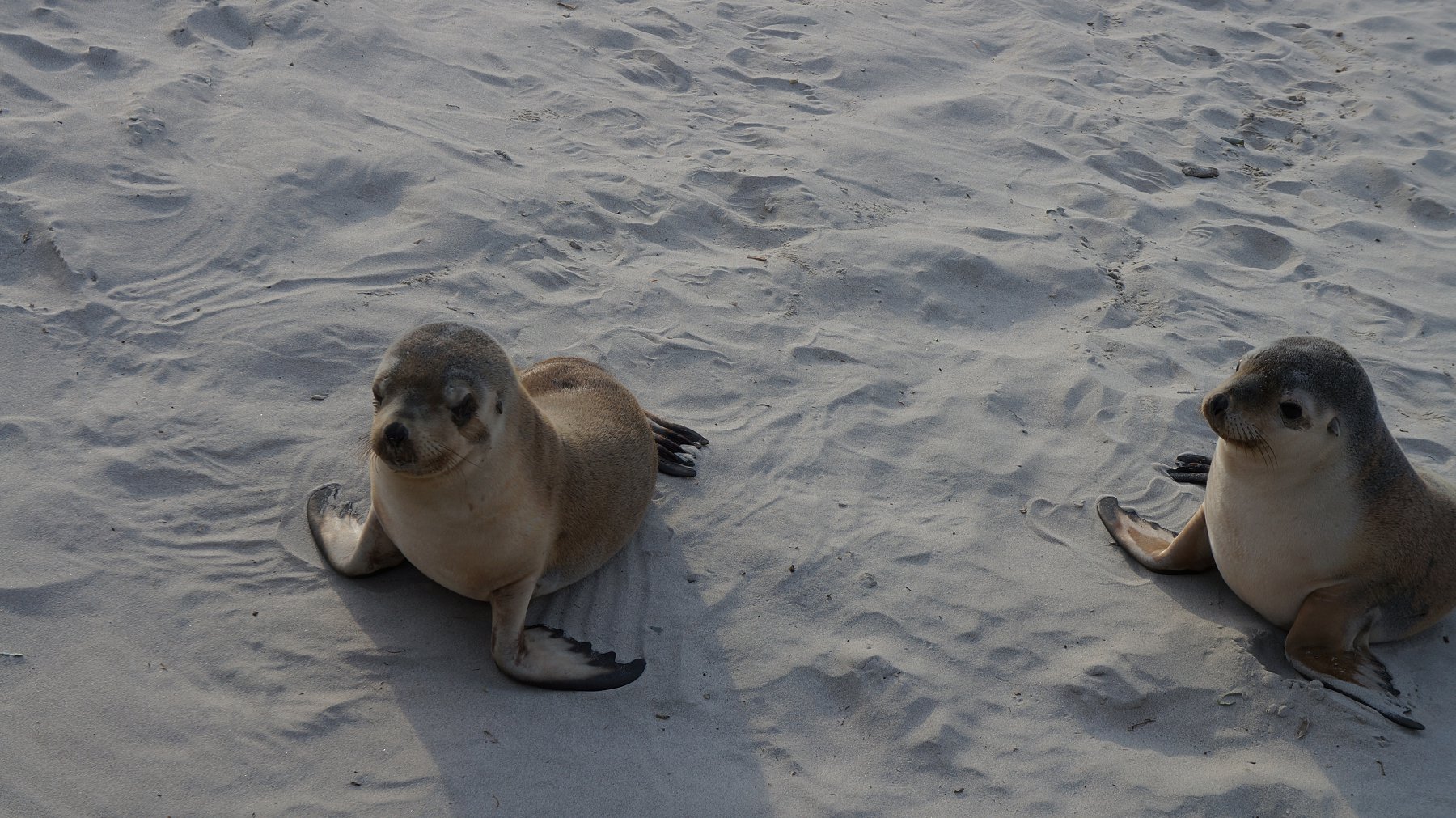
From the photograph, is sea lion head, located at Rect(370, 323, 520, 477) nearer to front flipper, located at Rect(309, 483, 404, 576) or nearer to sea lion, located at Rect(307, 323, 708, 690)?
sea lion, located at Rect(307, 323, 708, 690)

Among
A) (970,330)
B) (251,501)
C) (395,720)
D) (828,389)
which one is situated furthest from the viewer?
(970,330)

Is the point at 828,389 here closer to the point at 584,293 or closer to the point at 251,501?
the point at 584,293

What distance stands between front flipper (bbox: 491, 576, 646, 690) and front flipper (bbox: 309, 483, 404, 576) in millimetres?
399

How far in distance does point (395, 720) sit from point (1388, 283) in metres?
5.68

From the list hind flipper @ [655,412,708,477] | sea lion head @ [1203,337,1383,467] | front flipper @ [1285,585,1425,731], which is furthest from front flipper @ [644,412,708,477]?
front flipper @ [1285,585,1425,731]

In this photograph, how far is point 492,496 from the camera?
11.5ft

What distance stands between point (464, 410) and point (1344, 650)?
2.87 m

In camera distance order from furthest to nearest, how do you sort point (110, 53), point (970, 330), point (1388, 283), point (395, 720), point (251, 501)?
point (1388, 283) < point (110, 53) < point (970, 330) < point (251, 501) < point (395, 720)

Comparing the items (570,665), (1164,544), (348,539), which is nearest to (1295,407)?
(1164,544)

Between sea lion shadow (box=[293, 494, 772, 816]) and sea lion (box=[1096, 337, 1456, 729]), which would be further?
sea lion (box=[1096, 337, 1456, 729])

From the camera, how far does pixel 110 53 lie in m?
6.03

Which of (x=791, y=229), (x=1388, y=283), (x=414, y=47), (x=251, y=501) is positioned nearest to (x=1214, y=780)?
(x=251, y=501)

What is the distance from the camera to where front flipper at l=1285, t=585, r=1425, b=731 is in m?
3.74

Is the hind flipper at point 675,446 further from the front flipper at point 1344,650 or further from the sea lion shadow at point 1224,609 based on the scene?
the front flipper at point 1344,650
